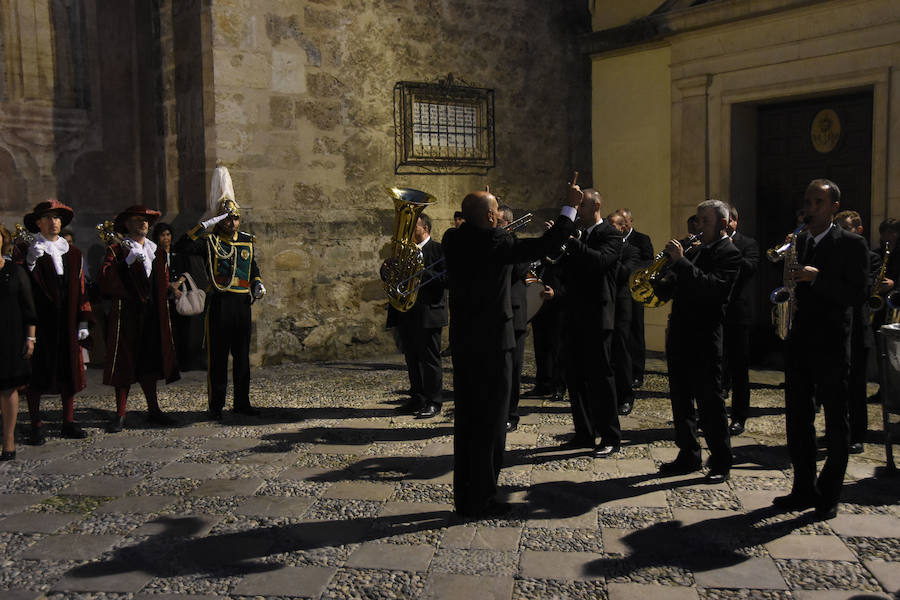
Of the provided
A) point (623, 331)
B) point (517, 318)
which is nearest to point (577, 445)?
point (517, 318)

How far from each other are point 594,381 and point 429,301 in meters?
1.68

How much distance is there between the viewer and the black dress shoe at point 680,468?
16.6 feet

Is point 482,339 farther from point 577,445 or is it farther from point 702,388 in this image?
point 577,445

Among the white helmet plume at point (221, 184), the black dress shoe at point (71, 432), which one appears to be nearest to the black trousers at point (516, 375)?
the black dress shoe at point (71, 432)

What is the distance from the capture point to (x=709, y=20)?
9273 millimetres

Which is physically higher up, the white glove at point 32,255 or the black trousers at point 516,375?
the white glove at point 32,255

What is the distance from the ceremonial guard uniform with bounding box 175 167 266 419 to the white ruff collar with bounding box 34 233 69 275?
953 mm

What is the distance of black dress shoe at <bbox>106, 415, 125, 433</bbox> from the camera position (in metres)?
6.36

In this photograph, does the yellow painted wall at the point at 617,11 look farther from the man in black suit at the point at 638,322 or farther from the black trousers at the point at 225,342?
the black trousers at the point at 225,342

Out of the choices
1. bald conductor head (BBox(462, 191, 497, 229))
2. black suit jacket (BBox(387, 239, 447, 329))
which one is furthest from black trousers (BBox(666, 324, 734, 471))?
black suit jacket (BBox(387, 239, 447, 329))

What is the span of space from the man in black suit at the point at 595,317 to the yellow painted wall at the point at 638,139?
4.82 meters

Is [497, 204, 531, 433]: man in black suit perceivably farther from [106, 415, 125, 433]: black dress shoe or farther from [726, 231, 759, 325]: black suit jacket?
[106, 415, 125, 433]: black dress shoe

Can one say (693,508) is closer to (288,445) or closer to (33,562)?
(288,445)

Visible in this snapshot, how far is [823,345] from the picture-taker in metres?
4.32
